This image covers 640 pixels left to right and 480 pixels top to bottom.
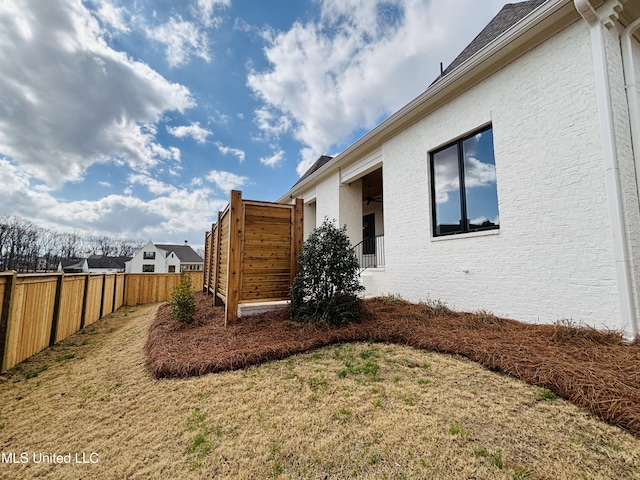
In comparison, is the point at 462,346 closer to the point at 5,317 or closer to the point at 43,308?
the point at 5,317

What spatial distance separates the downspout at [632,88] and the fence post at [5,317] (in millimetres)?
9435

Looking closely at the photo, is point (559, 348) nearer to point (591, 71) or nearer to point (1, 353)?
point (591, 71)

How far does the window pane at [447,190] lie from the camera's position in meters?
5.69

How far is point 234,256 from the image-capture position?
5.52 m

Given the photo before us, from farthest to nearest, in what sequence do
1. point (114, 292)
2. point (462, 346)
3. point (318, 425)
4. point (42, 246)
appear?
point (42, 246)
point (114, 292)
point (462, 346)
point (318, 425)

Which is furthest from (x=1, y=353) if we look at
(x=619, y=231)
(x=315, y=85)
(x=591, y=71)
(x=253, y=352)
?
(x=315, y=85)

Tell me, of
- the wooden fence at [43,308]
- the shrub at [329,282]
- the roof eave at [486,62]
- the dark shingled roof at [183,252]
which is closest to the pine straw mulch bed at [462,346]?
the shrub at [329,282]

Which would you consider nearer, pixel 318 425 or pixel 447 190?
pixel 318 425

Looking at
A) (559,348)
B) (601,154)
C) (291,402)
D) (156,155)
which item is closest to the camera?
(291,402)

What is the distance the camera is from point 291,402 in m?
2.59

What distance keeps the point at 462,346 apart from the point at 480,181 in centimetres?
337

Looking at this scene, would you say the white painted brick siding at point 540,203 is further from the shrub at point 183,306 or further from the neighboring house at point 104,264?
the neighboring house at point 104,264

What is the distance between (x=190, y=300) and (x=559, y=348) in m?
6.43

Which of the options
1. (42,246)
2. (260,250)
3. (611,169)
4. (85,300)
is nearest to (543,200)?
(611,169)
